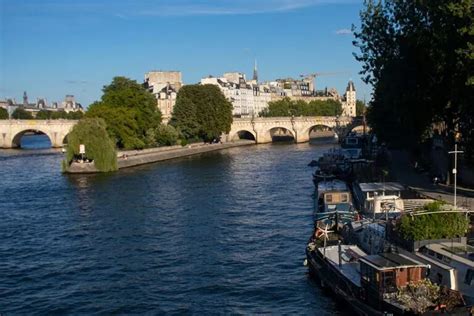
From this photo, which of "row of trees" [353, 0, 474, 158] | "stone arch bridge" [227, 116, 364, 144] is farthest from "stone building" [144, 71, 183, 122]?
"row of trees" [353, 0, 474, 158]

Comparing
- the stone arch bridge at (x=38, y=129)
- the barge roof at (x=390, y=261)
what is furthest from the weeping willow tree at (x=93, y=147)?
the barge roof at (x=390, y=261)

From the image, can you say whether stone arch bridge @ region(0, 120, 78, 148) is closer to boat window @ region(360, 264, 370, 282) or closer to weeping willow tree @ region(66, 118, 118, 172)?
weeping willow tree @ region(66, 118, 118, 172)

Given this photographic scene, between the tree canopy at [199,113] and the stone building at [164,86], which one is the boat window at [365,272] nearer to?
the tree canopy at [199,113]

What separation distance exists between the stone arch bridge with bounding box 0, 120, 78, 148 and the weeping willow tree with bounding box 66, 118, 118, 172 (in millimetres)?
41114

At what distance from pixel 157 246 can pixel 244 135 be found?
310 feet

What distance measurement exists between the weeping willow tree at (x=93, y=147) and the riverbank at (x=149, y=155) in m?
0.85

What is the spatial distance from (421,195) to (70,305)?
18.1 metres

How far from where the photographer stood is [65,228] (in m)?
34.1

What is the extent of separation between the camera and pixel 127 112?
77188 millimetres

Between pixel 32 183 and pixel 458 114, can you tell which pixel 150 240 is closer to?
pixel 458 114

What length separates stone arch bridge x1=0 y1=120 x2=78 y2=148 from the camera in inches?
4043

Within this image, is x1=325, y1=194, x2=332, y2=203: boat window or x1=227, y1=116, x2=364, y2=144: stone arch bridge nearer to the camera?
x1=325, y1=194, x2=332, y2=203: boat window

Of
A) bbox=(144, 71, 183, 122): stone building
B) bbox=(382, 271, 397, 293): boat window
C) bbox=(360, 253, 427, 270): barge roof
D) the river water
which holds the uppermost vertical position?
bbox=(144, 71, 183, 122): stone building

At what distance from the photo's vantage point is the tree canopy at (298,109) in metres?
Result: 150
